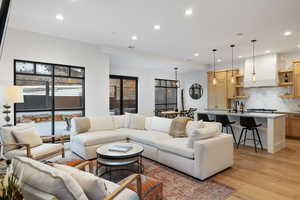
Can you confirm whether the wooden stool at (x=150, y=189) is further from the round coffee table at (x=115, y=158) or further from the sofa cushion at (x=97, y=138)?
the sofa cushion at (x=97, y=138)

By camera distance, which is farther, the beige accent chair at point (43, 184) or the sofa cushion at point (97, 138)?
the sofa cushion at point (97, 138)

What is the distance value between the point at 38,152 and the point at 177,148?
2493 mm

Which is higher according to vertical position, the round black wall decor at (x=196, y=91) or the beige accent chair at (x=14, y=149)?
the round black wall decor at (x=196, y=91)

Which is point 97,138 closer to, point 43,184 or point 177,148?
point 177,148

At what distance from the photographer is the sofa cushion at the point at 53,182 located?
3.92 feet

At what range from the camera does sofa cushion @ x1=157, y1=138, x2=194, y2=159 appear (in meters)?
3.00

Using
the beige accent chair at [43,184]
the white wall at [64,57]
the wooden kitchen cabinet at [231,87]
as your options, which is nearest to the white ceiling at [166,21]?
the white wall at [64,57]

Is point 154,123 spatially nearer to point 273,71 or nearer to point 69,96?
point 69,96

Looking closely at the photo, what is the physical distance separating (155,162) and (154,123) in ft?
4.32

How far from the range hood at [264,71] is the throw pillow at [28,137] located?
7111 millimetres

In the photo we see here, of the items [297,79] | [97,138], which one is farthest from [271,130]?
[97,138]

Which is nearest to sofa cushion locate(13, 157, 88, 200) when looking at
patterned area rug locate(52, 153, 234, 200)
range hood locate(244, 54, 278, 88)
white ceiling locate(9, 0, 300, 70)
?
patterned area rug locate(52, 153, 234, 200)

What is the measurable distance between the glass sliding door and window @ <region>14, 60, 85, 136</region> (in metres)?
2.36

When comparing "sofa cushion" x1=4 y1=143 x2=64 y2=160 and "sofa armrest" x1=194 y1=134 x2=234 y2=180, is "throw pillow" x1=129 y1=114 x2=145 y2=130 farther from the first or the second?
"sofa armrest" x1=194 y1=134 x2=234 y2=180
